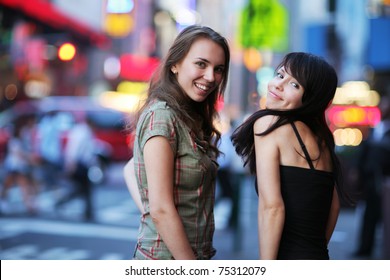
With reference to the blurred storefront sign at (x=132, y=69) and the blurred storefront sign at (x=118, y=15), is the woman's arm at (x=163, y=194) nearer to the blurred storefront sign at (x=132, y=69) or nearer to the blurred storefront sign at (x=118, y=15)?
the blurred storefront sign at (x=118, y=15)

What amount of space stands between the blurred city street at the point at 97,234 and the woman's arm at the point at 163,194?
19.2 feet

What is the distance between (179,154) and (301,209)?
563 millimetres

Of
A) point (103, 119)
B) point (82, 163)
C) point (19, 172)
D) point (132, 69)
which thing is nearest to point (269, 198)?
point (82, 163)

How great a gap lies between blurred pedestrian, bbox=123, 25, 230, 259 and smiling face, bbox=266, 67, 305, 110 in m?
0.23

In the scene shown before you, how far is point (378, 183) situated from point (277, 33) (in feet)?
10.5

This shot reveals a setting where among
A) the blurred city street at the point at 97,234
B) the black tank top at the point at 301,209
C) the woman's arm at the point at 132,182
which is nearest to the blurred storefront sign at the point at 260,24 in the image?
the blurred city street at the point at 97,234

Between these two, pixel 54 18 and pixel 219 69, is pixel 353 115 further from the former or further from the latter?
pixel 219 69

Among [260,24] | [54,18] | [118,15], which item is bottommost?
[260,24]

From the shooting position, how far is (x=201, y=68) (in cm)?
Result: 261

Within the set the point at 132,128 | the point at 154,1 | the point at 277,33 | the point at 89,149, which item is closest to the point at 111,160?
the point at 89,149

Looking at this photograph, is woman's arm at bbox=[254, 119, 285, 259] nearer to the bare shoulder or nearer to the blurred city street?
the bare shoulder

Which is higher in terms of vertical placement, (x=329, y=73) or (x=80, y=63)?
(x=80, y=63)

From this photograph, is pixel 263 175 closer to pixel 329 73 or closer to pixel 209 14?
pixel 329 73

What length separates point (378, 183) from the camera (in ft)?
27.1
